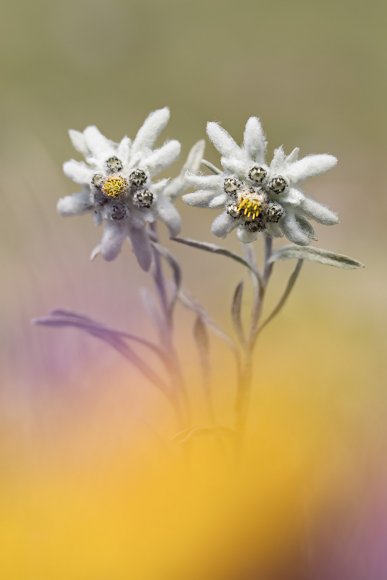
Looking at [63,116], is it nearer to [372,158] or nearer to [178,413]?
[372,158]

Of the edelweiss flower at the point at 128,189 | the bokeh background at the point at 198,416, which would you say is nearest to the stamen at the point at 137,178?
the edelweiss flower at the point at 128,189

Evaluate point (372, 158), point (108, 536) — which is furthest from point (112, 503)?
point (372, 158)

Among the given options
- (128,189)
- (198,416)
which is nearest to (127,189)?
(128,189)

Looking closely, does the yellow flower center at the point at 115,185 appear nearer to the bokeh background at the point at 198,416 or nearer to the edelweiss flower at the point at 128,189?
the edelweiss flower at the point at 128,189

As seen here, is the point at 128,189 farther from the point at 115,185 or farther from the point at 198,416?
the point at 198,416

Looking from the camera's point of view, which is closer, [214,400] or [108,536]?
[108,536]

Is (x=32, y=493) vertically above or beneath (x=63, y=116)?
beneath

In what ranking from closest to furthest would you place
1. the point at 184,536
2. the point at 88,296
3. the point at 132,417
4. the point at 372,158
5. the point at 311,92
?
the point at 184,536
the point at 132,417
the point at 88,296
the point at 372,158
the point at 311,92
